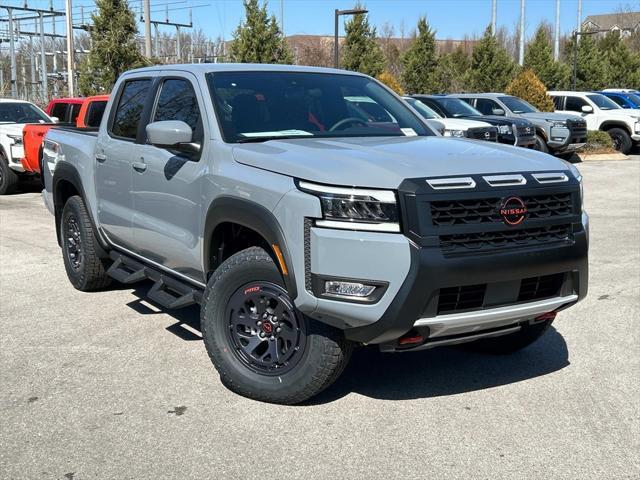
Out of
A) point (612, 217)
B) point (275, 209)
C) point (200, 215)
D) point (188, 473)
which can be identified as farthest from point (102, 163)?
point (612, 217)

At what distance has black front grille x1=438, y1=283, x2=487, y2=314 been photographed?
11.9 feet

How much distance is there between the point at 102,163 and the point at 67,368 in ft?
5.93

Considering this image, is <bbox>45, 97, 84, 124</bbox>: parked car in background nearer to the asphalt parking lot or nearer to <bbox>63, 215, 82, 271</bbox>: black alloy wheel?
<bbox>63, 215, 82, 271</bbox>: black alloy wheel

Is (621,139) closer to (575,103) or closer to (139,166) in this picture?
(575,103)

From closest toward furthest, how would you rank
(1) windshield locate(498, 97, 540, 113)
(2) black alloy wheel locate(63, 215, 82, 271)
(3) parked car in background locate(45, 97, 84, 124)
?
(2) black alloy wheel locate(63, 215, 82, 271) → (3) parked car in background locate(45, 97, 84, 124) → (1) windshield locate(498, 97, 540, 113)

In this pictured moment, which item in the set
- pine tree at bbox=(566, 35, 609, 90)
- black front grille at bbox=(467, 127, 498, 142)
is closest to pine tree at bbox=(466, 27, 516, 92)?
pine tree at bbox=(566, 35, 609, 90)

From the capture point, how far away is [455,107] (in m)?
18.4

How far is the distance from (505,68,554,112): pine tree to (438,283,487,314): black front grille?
2211cm

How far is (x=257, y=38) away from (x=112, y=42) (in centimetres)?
499

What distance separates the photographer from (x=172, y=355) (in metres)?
5.04

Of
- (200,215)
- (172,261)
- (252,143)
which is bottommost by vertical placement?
(172,261)

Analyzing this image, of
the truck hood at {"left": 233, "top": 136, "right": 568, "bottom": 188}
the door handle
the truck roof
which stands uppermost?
the truck roof

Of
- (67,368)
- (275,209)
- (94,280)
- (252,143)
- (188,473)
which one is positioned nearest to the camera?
(188,473)

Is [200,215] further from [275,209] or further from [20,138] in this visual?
[20,138]
